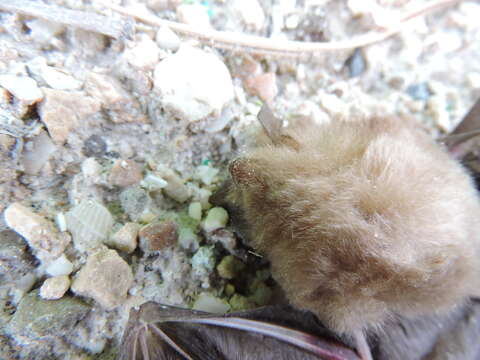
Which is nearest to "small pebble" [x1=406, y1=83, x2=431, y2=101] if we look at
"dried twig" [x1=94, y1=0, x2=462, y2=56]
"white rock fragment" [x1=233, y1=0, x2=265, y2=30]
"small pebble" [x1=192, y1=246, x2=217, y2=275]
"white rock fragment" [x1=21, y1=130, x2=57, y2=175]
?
"dried twig" [x1=94, y1=0, x2=462, y2=56]

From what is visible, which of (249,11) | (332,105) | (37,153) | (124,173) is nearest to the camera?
(37,153)

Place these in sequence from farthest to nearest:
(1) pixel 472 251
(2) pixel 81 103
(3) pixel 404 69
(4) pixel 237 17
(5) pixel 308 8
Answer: (3) pixel 404 69 → (5) pixel 308 8 → (4) pixel 237 17 → (2) pixel 81 103 → (1) pixel 472 251

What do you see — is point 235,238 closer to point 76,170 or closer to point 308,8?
point 76,170

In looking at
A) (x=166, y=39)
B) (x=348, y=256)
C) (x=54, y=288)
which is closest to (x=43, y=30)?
(x=166, y=39)

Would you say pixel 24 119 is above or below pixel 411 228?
below

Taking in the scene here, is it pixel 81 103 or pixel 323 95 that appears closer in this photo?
pixel 81 103

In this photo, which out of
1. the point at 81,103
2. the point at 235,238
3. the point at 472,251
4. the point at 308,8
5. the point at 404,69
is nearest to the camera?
the point at 472,251

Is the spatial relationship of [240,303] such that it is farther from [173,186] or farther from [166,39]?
[166,39]

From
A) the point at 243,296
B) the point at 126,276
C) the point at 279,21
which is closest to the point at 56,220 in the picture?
the point at 126,276
